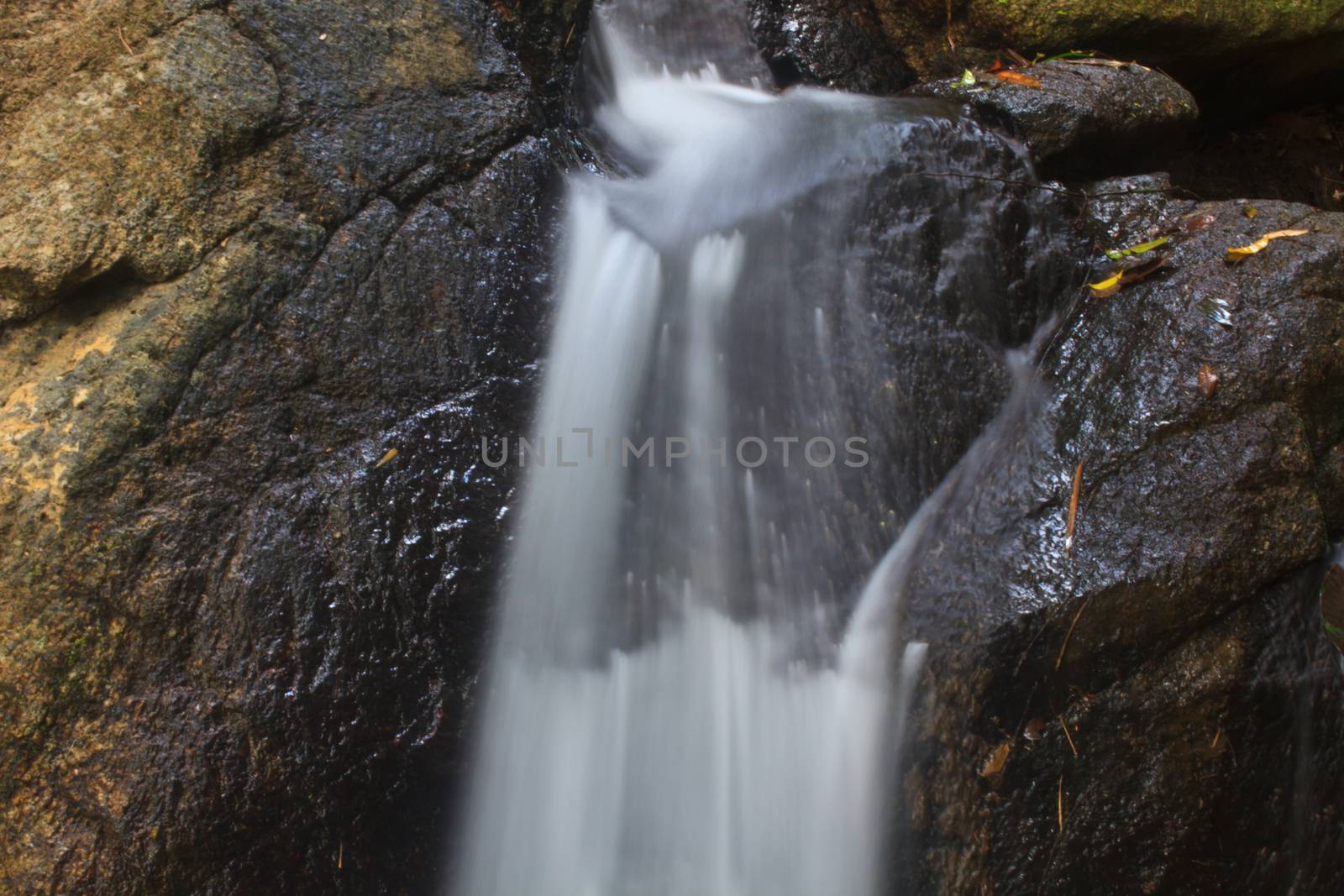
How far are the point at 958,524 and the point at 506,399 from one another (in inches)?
53.9

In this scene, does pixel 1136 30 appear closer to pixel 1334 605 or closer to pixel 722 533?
pixel 1334 605

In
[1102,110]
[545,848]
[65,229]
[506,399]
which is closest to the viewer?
[65,229]

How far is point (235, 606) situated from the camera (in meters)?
2.07

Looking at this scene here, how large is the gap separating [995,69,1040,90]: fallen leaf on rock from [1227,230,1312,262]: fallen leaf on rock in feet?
3.30

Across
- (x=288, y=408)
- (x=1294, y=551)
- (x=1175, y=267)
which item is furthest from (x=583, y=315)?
(x=1294, y=551)

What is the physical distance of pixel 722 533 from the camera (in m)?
2.62

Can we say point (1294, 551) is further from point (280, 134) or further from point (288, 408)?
point (280, 134)

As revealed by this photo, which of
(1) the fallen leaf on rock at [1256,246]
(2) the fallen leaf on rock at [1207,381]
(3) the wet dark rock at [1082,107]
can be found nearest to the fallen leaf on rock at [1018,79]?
(3) the wet dark rock at [1082,107]

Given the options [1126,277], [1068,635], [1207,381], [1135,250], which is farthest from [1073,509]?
[1135,250]

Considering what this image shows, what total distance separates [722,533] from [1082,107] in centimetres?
215

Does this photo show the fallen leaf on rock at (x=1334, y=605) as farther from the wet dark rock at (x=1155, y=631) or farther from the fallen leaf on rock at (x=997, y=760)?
the fallen leaf on rock at (x=997, y=760)

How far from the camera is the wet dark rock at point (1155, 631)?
2.10m

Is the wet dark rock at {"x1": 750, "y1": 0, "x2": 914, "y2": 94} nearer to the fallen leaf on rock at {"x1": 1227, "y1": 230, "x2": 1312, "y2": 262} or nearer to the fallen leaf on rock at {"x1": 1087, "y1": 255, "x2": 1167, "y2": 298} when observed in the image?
the fallen leaf on rock at {"x1": 1087, "y1": 255, "x2": 1167, "y2": 298}

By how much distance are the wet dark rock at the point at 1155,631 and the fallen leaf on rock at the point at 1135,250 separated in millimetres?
335
